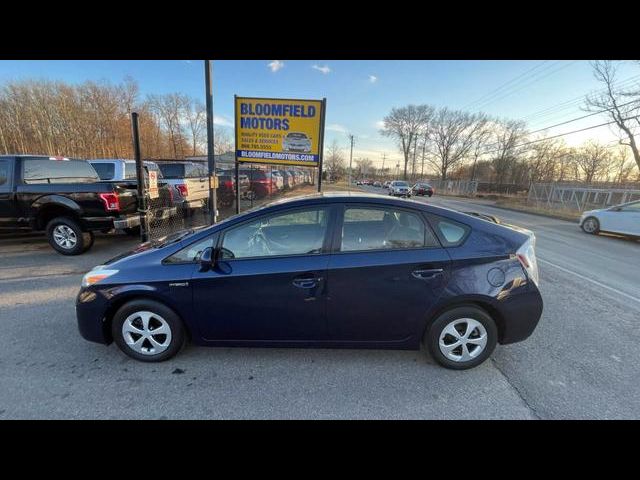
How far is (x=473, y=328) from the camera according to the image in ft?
8.59

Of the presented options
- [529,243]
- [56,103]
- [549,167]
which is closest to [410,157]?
[549,167]

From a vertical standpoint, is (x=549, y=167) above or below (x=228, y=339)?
above

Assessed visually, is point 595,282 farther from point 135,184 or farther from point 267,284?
point 135,184

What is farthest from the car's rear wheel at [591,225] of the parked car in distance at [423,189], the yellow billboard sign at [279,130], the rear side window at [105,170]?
the parked car in distance at [423,189]

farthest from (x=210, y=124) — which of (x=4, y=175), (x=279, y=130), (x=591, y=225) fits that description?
(x=591, y=225)

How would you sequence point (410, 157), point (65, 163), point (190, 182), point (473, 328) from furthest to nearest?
1. point (410, 157)
2. point (190, 182)
3. point (65, 163)
4. point (473, 328)

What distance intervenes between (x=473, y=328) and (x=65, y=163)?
8049mm

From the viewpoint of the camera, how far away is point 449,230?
103 inches

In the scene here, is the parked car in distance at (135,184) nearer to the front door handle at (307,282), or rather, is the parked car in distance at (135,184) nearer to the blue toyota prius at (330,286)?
the blue toyota prius at (330,286)

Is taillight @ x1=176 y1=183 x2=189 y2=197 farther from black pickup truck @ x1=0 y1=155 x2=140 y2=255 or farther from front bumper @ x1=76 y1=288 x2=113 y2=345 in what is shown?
front bumper @ x1=76 y1=288 x2=113 y2=345

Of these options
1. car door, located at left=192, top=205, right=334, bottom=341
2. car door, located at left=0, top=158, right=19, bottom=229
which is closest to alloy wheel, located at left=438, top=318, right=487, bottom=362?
car door, located at left=192, top=205, right=334, bottom=341

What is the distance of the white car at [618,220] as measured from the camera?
9492 millimetres
